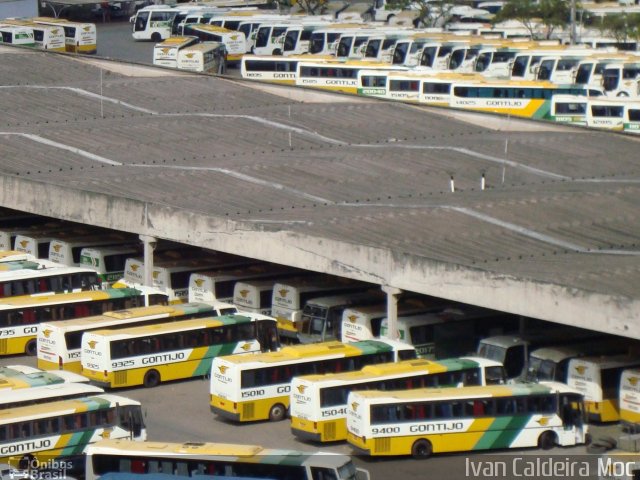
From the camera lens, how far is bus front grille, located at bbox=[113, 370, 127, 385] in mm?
24750

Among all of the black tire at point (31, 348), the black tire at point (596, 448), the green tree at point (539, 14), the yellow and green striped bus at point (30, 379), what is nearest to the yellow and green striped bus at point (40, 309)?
the black tire at point (31, 348)

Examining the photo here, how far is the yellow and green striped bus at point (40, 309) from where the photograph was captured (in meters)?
27.3

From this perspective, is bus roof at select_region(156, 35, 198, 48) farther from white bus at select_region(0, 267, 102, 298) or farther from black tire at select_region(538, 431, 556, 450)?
black tire at select_region(538, 431, 556, 450)

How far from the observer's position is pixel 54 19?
62.9m

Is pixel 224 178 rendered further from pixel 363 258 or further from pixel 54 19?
pixel 54 19

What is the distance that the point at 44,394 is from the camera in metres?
21.7

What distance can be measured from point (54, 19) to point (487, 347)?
137ft

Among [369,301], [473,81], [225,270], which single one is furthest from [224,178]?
[473,81]

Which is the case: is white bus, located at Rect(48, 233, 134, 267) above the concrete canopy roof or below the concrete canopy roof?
below

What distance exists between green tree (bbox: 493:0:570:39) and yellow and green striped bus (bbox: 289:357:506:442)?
39068 mm

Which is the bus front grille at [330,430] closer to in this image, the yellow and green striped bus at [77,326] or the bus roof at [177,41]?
the yellow and green striped bus at [77,326]

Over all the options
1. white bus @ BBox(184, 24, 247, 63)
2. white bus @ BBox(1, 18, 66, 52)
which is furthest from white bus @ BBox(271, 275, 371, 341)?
white bus @ BBox(1, 18, 66, 52)

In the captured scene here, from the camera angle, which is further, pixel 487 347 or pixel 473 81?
pixel 473 81

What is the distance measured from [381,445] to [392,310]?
4220mm
